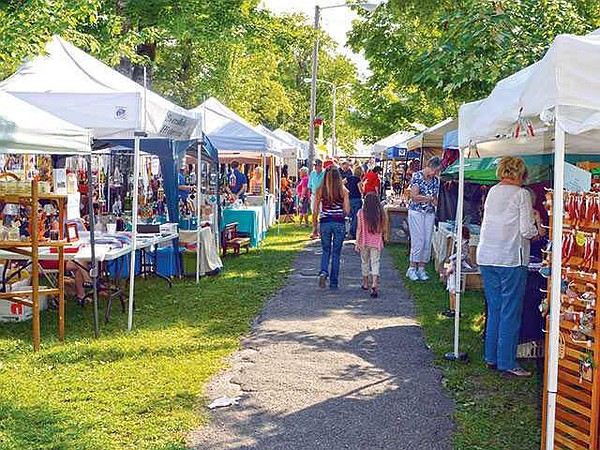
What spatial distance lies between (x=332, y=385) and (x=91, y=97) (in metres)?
3.97

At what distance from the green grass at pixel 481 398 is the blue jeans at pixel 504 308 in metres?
0.22

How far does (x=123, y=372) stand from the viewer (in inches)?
255

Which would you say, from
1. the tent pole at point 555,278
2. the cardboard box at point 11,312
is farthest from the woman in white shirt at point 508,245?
the cardboard box at point 11,312

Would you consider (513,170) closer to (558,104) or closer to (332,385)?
(332,385)

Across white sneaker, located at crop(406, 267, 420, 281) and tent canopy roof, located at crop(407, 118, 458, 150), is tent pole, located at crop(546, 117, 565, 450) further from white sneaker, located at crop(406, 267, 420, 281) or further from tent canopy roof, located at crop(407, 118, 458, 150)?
tent canopy roof, located at crop(407, 118, 458, 150)

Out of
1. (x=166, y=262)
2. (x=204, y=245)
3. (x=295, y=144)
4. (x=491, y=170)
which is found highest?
(x=295, y=144)

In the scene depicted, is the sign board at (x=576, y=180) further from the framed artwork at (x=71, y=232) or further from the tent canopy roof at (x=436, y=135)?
the tent canopy roof at (x=436, y=135)

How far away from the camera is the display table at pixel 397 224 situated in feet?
55.4

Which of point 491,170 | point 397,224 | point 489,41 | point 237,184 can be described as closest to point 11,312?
point 491,170

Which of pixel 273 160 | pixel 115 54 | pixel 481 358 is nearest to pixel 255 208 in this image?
pixel 115 54

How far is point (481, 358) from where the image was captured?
7.02 meters

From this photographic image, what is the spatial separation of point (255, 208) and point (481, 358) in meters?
10.4

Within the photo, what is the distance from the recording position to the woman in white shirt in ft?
20.4

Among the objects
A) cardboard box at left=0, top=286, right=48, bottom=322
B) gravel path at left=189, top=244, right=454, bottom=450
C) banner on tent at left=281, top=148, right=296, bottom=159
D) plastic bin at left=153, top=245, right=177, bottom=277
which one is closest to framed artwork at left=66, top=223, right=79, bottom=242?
cardboard box at left=0, top=286, right=48, bottom=322
